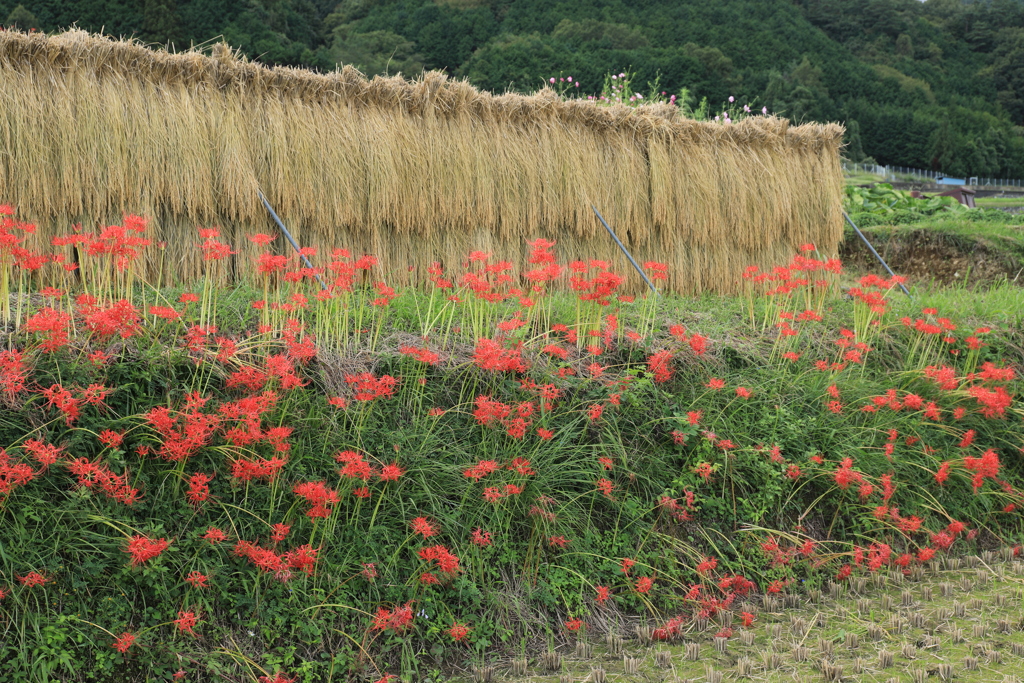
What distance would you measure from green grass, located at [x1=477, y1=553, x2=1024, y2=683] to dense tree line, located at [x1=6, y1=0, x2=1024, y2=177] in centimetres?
630

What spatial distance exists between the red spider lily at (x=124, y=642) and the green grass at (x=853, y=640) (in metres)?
1.11

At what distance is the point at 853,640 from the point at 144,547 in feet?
8.59

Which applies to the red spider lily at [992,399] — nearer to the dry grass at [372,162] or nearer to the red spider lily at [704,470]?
the red spider lily at [704,470]

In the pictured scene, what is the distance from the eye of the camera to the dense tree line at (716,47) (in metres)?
19.9

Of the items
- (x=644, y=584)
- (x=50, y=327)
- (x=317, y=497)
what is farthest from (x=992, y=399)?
(x=50, y=327)

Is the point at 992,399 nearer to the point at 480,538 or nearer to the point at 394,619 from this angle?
the point at 480,538

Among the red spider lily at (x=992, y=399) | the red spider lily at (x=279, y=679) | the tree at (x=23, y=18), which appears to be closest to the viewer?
the red spider lily at (x=279, y=679)

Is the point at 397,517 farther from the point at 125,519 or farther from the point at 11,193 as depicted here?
the point at 11,193

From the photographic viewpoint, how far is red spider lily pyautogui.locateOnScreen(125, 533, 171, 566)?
2.58 m

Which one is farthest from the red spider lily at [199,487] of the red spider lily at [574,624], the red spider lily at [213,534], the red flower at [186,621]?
the red spider lily at [574,624]

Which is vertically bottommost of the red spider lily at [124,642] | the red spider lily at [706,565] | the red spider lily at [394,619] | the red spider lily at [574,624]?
the red spider lily at [574,624]

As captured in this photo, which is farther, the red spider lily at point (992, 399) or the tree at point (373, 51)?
the tree at point (373, 51)

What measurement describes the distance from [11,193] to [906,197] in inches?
562

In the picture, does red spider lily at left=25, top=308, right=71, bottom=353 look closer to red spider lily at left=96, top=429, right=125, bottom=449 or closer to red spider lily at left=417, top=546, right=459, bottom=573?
red spider lily at left=96, top=429, right=125, bottom=449
